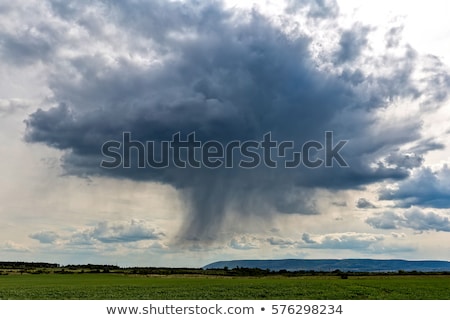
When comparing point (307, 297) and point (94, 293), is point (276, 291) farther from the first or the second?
point (94, 293)

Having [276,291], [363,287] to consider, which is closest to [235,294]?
[276,291]

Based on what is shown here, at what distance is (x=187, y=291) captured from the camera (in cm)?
8662

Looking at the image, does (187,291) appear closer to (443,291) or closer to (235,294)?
(235,294)

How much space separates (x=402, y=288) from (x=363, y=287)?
25.7 feet

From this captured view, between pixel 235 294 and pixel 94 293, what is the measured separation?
2160cm
